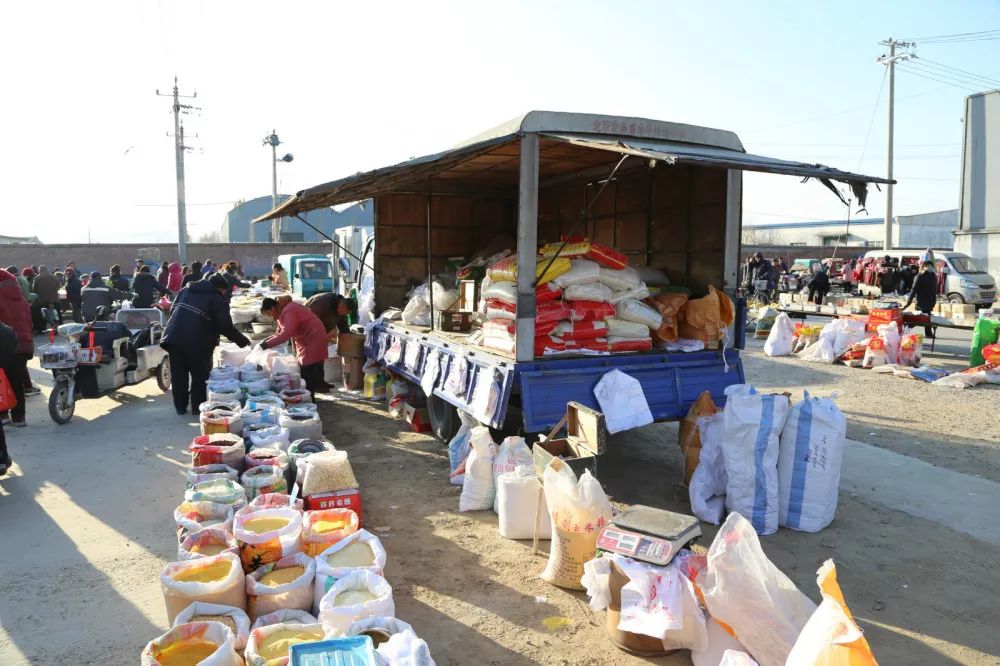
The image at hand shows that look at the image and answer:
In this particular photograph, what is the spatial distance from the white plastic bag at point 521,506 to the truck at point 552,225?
2.08ft

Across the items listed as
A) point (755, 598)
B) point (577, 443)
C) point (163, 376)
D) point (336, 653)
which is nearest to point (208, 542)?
point (336, 653)

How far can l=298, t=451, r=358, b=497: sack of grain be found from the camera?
4.13m

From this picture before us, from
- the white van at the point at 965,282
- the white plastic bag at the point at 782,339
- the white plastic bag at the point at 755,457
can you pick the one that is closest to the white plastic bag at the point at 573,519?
the white plastic bag at the point at 755,457

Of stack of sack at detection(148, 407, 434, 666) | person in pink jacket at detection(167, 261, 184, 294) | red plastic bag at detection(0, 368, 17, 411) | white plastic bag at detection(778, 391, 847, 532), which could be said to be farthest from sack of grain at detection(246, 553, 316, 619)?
person in pink jacket at detection(167, 261, 184, 294)

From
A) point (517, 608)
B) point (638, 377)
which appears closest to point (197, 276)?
point (638, 377)

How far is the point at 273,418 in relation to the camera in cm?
556

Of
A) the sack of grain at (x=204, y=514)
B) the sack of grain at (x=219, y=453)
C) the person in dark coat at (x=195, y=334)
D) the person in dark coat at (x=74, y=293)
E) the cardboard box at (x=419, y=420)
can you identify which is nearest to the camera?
the sack of grain at (x=204, y=514)

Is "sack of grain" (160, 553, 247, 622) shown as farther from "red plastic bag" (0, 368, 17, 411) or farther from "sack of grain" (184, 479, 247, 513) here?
"red plastic bag" (0, 368, 17, 411)

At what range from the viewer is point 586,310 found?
5230 mm

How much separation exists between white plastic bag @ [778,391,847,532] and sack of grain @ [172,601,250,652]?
3.48 meters

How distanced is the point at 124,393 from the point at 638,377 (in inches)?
278

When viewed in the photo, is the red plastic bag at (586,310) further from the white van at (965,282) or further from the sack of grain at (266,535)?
the white van at (965,282)

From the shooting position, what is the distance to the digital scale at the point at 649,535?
2953 millimetres

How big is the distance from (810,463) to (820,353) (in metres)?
7.51
